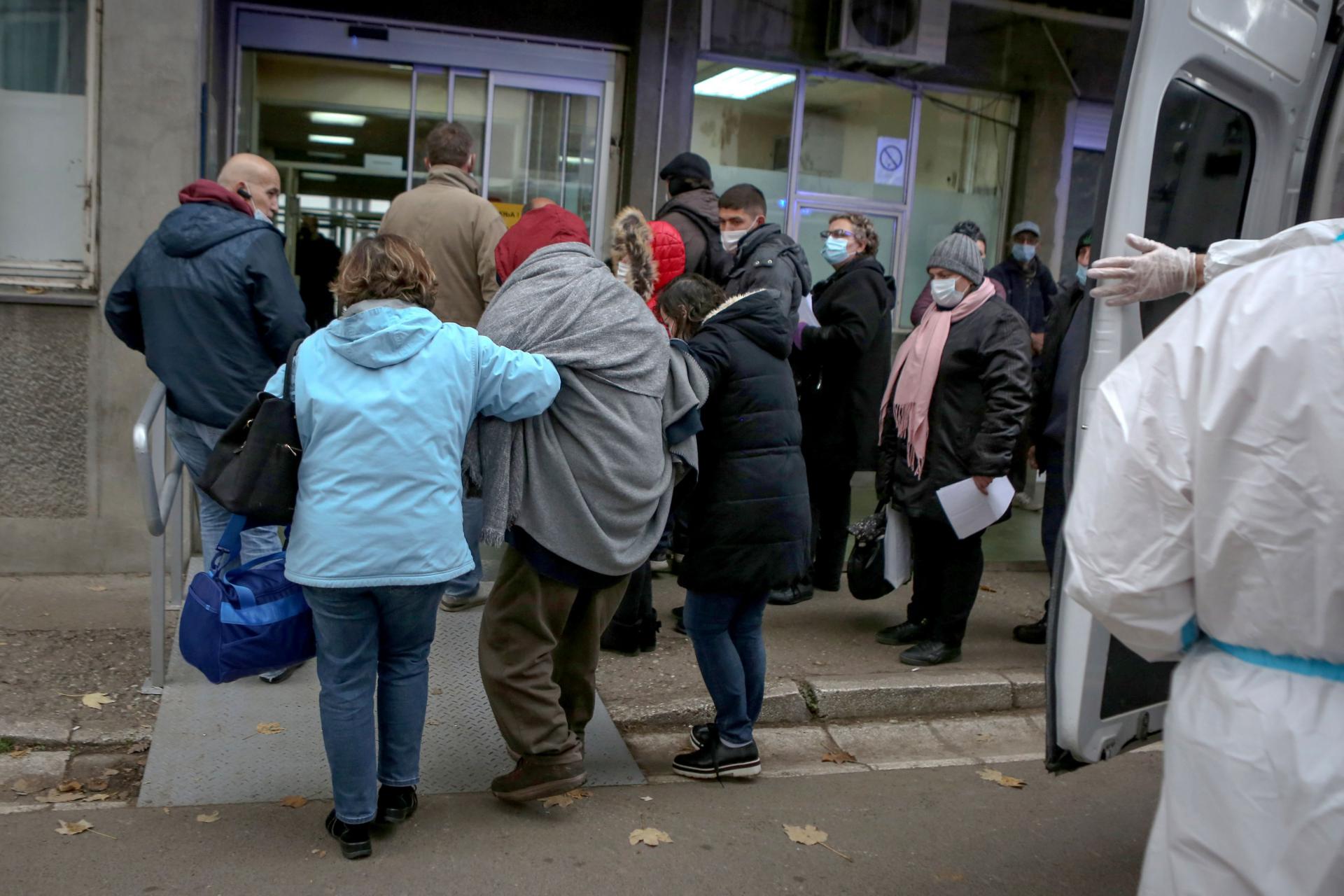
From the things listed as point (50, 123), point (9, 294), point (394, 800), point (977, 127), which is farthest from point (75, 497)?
point (977, 127)

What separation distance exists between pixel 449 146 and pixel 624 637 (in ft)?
8.14

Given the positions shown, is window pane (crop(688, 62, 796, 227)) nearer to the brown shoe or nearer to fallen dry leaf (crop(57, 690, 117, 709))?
fallen dry leaf (crop(57, 690, 117, 709))

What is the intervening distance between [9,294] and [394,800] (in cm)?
378

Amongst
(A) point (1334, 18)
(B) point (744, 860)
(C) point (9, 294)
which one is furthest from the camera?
(C) point (9, 294)

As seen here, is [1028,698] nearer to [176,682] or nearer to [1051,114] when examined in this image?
[176,682]

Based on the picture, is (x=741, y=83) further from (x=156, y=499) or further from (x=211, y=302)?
(x=156, y=499)

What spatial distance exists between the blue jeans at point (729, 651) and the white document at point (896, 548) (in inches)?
58.5

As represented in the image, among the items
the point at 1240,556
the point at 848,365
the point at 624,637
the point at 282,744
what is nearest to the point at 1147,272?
the point at 1240,556

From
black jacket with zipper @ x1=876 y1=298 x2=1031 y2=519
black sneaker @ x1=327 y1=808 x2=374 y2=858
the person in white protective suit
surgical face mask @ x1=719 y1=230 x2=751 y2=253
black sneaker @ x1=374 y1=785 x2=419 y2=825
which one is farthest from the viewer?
surgical face mask @ x1=719 y1=230 x2=751 y2=253

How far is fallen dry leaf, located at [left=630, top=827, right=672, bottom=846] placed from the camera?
3.88 metres

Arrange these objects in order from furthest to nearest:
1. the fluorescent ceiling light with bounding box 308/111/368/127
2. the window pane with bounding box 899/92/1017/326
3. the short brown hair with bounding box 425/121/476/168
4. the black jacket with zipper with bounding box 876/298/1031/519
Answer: the window pane with bounding box 899/92/1017/326 → the fluorescent ceiling light with bounding box 308/111/368/127 → the short brown hair with bounding box 425/121/476/168 → the black jacket with zipper with bounding box 876/298/1031/519

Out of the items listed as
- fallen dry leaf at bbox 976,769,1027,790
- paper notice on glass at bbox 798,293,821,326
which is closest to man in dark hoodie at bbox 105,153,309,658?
paper notice on glass at bbox 798,293,821,326

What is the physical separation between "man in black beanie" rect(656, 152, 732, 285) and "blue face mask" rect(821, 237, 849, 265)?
20.5 inches

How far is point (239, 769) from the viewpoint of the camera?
4.18 meters
